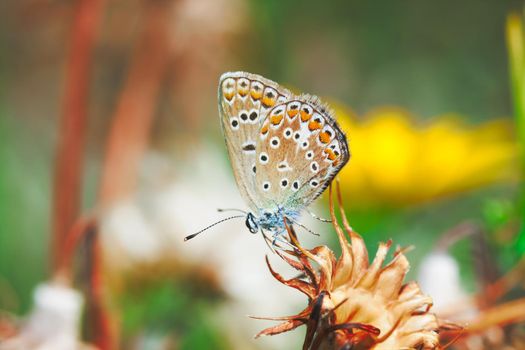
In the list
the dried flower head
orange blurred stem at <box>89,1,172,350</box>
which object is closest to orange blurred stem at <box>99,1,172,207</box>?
orange blurred stem at <box>89,1,172,350</box>

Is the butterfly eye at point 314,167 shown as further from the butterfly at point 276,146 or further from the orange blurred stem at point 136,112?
the orange blurred stem at point 136,112

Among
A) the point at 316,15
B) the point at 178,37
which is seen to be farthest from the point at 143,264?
the point at 316,15

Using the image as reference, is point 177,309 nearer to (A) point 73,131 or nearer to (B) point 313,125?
(A) point 73,131

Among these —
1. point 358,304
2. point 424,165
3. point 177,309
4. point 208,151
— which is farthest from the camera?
point 208,151

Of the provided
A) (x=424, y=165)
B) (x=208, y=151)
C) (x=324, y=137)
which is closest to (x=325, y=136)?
(x=324, y=137)

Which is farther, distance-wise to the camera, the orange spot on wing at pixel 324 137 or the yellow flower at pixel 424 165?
the yellow flower at pixel 424 165

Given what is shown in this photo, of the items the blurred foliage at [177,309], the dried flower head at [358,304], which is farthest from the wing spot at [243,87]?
the blurred foliage at [177,309]

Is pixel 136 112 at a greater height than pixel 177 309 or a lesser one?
greater

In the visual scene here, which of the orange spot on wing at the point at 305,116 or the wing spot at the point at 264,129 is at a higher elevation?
the wing spot at the point at 264,129
